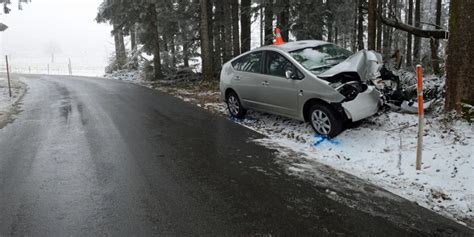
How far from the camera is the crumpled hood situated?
7.55m

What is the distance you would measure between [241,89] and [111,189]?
495cm

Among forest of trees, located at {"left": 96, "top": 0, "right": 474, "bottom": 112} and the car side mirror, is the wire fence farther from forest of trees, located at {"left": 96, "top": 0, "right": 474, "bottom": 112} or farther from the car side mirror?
the car side mirror

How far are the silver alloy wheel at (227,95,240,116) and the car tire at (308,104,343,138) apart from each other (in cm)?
272

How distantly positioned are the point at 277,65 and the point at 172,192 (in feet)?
14.2

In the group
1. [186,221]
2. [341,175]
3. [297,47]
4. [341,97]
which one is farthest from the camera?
[297,47]

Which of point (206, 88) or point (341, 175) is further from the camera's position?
point (206, 88)

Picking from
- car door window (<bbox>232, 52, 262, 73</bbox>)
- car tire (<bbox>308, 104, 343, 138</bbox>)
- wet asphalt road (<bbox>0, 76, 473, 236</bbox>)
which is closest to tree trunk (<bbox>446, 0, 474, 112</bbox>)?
car tire (<bbox>308, 104, 343, 138</bbox>)

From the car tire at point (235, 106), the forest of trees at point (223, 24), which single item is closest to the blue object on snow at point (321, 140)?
the car tire at point (235, 106)

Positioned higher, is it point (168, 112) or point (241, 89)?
point (241, 89)

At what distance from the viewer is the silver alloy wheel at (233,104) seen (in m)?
10.2

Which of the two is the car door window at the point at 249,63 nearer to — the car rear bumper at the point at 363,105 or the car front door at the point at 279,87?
the car front door at the point at 279,87

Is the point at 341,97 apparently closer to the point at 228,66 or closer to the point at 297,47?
the point at 297,47

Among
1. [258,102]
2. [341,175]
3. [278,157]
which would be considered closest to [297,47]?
[258,102]

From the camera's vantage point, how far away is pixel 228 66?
10.4 m
